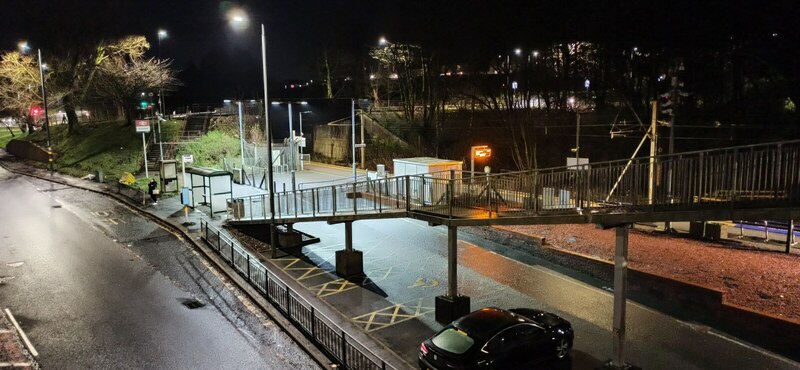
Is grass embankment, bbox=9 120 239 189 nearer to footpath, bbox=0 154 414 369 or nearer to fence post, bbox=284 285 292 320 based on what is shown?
footpath, bbox=0 154 414 369

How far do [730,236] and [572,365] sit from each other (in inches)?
514

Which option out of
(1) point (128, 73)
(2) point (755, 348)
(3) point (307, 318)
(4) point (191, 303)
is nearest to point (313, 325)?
(3) point (307, 318)

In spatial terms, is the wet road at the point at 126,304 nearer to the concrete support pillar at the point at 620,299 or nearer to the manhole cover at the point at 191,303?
the manhole cover at the point at 191,303

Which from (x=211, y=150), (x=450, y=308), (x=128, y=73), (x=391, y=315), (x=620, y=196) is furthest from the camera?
(x=128, y=73)

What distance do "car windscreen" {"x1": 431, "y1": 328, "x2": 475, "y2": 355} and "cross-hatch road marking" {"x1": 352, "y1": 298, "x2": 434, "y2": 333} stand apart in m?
2.54

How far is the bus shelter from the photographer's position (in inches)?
971

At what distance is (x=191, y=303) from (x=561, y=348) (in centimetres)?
932

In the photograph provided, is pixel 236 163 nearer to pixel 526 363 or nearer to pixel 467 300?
pixel 467 300

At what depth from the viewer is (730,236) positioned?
19.6 meters

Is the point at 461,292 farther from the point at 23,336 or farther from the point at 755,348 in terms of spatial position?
the point at 23,336

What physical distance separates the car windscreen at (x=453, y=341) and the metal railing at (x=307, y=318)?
107 cm

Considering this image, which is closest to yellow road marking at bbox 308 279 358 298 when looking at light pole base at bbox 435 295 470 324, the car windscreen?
light pole base at bbox 435 295 470 324

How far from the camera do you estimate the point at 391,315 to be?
1291 cm

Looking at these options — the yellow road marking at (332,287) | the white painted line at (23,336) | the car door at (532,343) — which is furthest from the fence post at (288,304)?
the car door at (532,343)
